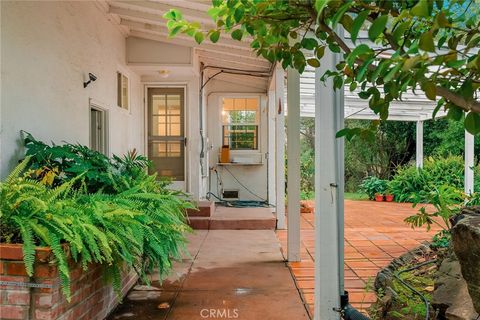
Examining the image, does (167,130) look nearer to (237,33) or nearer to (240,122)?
(240,122)

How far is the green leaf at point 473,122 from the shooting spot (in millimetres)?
877

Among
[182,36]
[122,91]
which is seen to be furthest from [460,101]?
[122,91]

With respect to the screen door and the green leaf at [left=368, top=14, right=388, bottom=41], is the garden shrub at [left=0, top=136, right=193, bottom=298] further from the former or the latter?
the screen door

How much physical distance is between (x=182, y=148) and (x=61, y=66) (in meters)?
2.95

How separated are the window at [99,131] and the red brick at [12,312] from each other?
9.39 ft

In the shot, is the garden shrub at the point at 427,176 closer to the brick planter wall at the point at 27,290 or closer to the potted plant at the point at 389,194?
the potted plant at the point at 389,194

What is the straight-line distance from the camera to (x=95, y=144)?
4383 millimetres

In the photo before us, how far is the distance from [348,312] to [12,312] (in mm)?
1485

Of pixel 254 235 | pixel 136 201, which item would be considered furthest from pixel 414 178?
pixel 136 201

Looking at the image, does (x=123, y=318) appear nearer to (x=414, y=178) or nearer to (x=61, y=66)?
(x=61, y=66)

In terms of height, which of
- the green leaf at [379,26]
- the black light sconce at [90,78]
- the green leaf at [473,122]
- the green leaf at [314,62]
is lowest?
the green leaf at [473,122]

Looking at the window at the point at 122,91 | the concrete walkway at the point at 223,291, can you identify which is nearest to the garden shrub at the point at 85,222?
the concrete walkway at the point at 223,291

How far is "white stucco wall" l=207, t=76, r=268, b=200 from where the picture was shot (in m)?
7.30

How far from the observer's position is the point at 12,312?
66.1 inches
